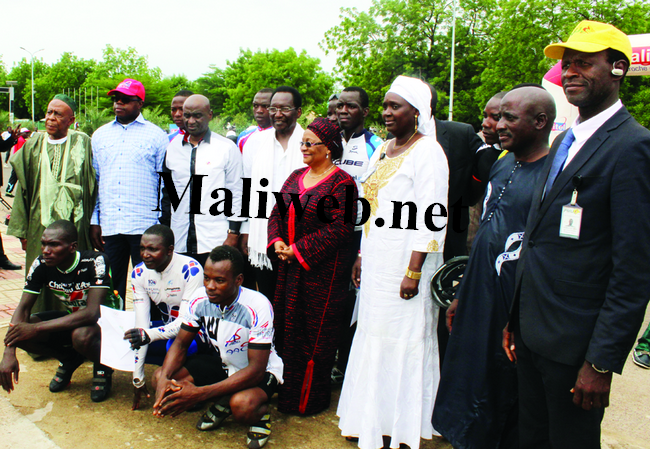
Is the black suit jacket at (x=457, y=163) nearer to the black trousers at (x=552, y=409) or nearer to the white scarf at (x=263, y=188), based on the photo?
the white scarf at (x=263, y=188)

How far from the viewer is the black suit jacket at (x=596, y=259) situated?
72.8 inches

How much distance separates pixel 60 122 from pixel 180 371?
2.47 m

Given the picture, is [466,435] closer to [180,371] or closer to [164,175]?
[180,371]

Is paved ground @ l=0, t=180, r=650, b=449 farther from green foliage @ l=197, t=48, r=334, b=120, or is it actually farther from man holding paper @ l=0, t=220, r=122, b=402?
green foliage @ l=197, t=48, r=334, b=120

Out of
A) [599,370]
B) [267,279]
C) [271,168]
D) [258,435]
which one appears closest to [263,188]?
[271,168]

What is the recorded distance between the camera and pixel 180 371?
3266 mm

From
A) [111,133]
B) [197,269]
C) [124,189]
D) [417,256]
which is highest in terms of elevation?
[111,133]

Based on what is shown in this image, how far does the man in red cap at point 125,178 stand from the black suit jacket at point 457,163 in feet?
7.98

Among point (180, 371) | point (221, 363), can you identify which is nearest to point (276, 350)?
point (221, 363)

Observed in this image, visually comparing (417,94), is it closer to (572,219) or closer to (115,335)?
(572,219)

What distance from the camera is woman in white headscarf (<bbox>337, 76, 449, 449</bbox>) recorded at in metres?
2.99

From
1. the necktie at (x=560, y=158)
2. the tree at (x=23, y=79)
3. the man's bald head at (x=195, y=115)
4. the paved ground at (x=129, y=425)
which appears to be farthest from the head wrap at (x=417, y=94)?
the tree at (x=23, y=79)

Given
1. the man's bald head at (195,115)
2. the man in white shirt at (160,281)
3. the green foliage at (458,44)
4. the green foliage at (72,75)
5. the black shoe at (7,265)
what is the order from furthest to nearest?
the green foliage at (72,75), the green foliage at (458,44), the black shoe at (7,265), the man's bald head at (195,115), the man in white shirt at (160,281)

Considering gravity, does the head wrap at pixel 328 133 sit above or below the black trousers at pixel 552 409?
above
